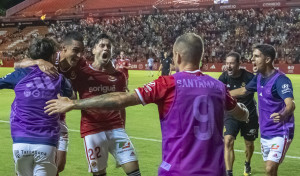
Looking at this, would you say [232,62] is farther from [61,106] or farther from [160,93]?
[61,106]

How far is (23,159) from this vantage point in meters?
4.55

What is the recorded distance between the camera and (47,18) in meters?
60.2

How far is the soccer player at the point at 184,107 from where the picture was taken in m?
3.53

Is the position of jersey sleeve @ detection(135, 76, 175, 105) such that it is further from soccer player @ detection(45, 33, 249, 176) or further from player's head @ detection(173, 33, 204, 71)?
player's head @ detection(173, 33, 204, 71)

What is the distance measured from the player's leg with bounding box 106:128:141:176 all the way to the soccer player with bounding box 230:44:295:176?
185 centimetres

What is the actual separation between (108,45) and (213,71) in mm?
34398

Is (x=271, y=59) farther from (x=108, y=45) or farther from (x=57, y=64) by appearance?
(x=57, y=64)

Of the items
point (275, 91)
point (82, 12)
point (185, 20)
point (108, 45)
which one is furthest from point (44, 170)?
point (82, 12)

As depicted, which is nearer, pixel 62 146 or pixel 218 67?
pixel 62 146

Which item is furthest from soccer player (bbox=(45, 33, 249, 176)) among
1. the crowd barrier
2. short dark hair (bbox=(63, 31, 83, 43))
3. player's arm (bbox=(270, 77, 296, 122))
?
the crowd barrier

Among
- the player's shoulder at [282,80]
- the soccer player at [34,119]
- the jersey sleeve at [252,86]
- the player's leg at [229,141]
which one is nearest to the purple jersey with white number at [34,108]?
the soccer player at [34,119]

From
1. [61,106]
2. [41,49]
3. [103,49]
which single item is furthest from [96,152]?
[61,106]

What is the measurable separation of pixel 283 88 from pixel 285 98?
0.18m

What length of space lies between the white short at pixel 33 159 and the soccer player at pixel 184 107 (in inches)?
43.8
